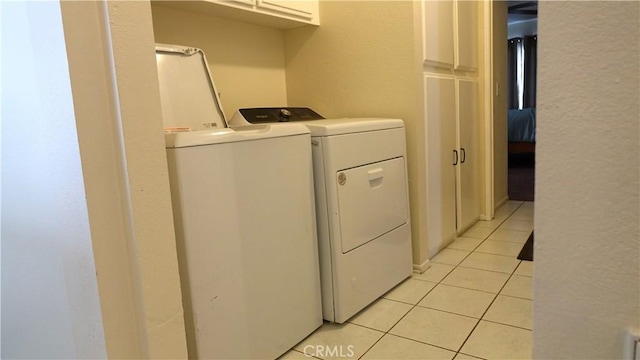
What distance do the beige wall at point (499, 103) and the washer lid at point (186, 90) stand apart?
8.13 feet

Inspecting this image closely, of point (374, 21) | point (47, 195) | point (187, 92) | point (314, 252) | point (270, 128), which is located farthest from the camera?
point (374, 21)

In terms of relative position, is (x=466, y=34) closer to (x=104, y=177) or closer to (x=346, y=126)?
(x=346, y=126)

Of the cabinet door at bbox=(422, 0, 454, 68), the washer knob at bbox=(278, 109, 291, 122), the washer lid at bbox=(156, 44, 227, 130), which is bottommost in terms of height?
the washer knob at bbox=(278, 109, 291, 122)

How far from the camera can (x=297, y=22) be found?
96.4 inches

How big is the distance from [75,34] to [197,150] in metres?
0.43

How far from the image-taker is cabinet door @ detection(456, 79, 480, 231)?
9.52 ft

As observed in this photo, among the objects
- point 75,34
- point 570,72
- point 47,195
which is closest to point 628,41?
point 570,72

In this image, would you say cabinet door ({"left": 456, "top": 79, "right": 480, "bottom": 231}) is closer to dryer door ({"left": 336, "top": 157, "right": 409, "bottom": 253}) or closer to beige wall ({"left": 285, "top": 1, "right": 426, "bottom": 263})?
beige wall ({"left": 285, "top": 1, "right": 426, "bottom": 263})

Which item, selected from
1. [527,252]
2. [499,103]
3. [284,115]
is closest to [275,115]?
[284,115]

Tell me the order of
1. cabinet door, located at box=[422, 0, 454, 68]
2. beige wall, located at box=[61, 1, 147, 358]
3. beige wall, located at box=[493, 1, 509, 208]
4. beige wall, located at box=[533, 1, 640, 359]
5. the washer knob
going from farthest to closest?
beige wall, located at box=[493, 1, 509, 208] < cabinet door, located at box=[422, 0, 454, 68] < the washer knob < beige wall, located at box=[61, 1, 147, 358] < beige wall, located at box=[533, 1, 640, 359]

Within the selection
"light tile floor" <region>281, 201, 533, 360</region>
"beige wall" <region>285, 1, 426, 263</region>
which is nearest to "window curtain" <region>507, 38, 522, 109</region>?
"light tile floor" <region>281, 201, 533, 360</region>

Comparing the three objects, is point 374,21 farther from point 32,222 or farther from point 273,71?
point 32,222

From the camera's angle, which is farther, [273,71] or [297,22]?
[273,71]

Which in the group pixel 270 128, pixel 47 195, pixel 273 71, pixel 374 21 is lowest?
pixel 47 195
